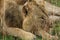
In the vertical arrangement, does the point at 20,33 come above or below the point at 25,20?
below

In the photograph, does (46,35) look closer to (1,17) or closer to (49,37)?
(49,37)

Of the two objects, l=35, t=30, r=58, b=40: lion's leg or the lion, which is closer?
l=35, t=30, r=58, b=40: lion's leg

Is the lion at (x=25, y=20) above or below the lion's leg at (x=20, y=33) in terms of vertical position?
above

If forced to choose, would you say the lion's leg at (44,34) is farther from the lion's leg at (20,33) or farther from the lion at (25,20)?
the lion's leg at (20,33)

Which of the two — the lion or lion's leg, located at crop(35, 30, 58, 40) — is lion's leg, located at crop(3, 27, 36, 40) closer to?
the lion

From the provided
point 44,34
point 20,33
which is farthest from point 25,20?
point 44,34

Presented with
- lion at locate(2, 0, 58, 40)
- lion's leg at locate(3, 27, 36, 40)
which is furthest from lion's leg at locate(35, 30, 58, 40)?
lion's leg at locate(3, 27, 36, 40)

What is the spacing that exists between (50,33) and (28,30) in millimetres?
352

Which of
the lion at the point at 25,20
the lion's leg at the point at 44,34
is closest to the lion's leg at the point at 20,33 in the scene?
the lion at the point at 25,20

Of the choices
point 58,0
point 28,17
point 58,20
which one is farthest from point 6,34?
point 58,0

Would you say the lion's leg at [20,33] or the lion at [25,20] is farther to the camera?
the lion at [25,20]

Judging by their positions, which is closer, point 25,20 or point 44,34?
point 44,34

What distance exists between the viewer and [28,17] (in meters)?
4.39

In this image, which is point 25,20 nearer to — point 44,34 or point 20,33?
point 20,33
